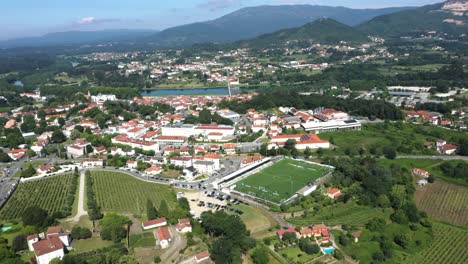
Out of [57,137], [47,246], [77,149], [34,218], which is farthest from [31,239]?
[57,137]

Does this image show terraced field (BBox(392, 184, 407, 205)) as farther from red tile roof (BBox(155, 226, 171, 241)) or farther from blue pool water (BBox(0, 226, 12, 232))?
blue pool water (BBox(0, 226, 12, 232))

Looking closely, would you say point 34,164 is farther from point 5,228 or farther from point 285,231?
point 285,231

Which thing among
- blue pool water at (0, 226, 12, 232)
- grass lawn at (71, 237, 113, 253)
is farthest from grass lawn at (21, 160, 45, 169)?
grass lawn at (71, 237, 113, 253)

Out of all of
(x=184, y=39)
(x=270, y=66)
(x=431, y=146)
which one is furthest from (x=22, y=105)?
(x=184, y=39)

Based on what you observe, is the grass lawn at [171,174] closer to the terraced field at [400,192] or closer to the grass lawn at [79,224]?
the grass lawn at [79,224]

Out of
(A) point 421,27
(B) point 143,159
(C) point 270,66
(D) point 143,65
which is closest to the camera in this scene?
(B) point 143,159

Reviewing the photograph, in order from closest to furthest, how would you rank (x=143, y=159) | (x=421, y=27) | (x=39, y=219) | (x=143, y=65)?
1. (x=39, y=219)
2. (x=143, y=159)
3. (x=143, y=65)
4. (x=421, y=27)

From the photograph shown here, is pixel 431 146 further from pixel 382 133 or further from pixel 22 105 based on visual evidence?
pixel 22 105
